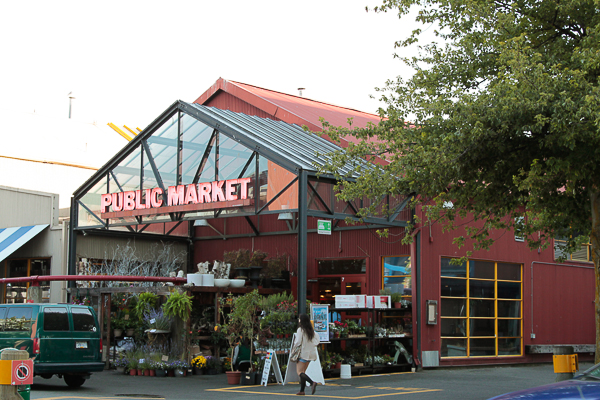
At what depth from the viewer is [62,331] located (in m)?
14.7

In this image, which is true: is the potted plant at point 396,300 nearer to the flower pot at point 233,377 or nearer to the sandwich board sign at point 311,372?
the sandwich board sign at point 311,372

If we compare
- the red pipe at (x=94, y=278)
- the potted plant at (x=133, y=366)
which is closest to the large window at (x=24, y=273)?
the red pipe at (x=94, y=278)

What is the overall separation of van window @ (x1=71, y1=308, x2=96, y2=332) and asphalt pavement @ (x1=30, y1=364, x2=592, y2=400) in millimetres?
1306

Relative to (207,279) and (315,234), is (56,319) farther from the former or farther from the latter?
(315,234)

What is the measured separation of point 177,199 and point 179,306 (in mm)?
3219

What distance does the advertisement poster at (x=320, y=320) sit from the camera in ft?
54.4

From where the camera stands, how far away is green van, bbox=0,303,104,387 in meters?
14.4

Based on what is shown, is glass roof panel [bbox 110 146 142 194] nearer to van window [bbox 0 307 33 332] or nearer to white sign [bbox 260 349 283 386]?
van window [bbox 0 307 33 332]

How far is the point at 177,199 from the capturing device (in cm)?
1936

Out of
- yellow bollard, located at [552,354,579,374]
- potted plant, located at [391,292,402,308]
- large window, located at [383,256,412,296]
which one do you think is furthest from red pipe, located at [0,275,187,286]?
yellow bollard, located at [552,354,579,374]

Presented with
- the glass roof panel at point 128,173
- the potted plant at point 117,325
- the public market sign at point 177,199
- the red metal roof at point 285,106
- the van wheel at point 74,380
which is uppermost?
the red metal roof at point 285,106

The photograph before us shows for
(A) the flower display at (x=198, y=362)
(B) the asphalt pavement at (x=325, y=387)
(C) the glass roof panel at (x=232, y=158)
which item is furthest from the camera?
(C) the glass roof panel at (x=232, y=158)

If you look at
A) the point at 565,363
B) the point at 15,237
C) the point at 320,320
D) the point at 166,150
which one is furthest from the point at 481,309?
the point at 15,237

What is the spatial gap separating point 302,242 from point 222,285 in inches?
158
